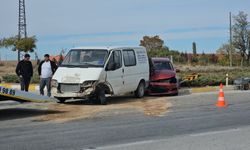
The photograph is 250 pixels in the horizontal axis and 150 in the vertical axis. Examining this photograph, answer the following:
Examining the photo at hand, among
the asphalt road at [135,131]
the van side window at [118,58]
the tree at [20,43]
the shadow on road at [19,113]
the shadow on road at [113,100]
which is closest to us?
the asphalt road at [135,131]

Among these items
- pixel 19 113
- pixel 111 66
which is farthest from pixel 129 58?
pixel 19 113

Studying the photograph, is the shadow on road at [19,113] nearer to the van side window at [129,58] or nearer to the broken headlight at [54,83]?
the broken headlight at [54,83]

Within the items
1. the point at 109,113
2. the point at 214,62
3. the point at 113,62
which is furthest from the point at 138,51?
the point at 214,62

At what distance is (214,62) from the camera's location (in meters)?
71.5

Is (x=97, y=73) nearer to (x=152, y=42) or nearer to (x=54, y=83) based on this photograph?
(x=54, y=83)

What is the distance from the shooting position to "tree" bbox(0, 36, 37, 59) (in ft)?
189

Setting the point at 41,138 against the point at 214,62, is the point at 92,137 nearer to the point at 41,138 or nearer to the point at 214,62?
the point at 41,138

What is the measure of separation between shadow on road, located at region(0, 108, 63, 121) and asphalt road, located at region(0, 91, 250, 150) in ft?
0.10

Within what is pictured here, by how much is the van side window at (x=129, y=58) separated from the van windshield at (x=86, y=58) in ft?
3.90

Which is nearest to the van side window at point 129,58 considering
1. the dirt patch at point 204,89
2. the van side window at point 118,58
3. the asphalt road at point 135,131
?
the van side window at point 118,58

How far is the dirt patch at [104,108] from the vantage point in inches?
539

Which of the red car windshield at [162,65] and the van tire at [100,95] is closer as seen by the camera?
the van tire at [100,95]

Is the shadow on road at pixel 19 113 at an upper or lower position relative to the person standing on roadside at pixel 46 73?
lower

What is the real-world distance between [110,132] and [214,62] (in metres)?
62.1
